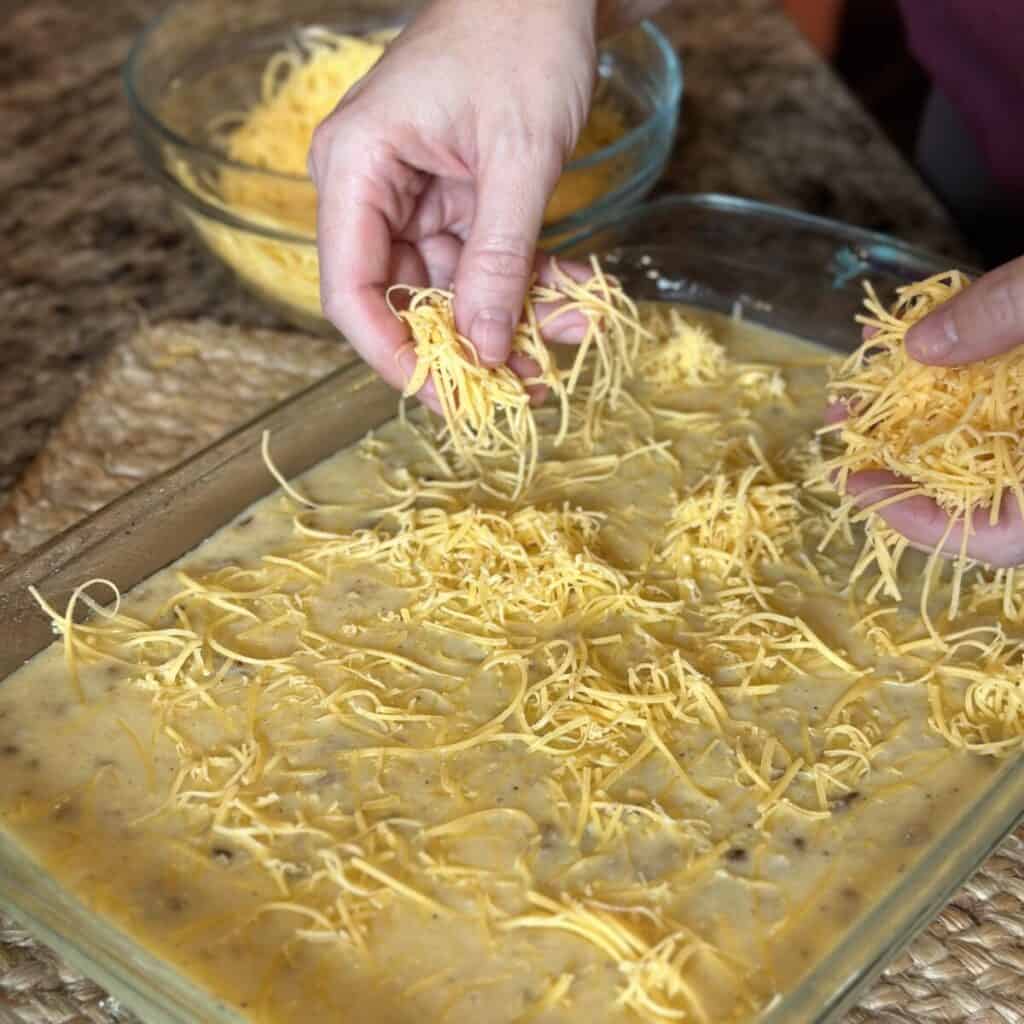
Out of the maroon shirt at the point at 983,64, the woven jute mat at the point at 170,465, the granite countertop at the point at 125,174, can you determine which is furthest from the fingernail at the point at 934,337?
the granite countertop at the point at 125,174

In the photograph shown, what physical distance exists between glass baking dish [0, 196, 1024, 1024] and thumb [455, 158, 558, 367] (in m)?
0.24

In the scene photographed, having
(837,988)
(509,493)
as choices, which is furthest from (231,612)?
(837,988)

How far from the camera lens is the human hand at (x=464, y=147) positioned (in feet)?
4.74

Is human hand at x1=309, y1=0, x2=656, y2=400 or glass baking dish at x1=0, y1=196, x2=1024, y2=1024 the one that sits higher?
human hand at x1=309, y1=0, x2=656, y2=400

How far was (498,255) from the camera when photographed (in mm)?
1431

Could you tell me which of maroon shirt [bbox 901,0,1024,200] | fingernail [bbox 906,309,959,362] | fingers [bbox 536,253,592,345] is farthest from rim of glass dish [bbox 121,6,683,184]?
fingernail [bbox 906,309,959,362]

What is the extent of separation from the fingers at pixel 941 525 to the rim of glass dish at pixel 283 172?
1.81ft

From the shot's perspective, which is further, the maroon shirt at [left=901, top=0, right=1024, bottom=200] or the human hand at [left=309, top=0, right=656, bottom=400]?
the maroon shirt at [left=901, top=0, right=1024, bottom=200]

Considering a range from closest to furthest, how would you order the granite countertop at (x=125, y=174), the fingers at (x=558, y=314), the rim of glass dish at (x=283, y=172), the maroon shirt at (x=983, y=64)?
the fingers at (x=558, y=314) < the rim of glass dish at (x=283, y=172) < the maroon shirt at (x=983, y=64) < the granite countertop at (x=125, y=174)

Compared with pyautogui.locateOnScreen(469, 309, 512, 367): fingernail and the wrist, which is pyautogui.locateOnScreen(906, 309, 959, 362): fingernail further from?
the wrist

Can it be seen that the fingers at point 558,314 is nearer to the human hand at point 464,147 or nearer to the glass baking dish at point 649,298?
the human hand at point 464,147

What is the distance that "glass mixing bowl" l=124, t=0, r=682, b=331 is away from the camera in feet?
5.90

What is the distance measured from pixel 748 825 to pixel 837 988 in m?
0.19

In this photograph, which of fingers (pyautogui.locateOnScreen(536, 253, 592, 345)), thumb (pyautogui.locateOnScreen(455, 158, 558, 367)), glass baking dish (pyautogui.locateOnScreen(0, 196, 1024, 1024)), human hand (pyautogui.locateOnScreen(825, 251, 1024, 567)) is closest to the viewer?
glass baking dish (pyautogui.locateOnScreen(0, 196, 1024, 1024))
